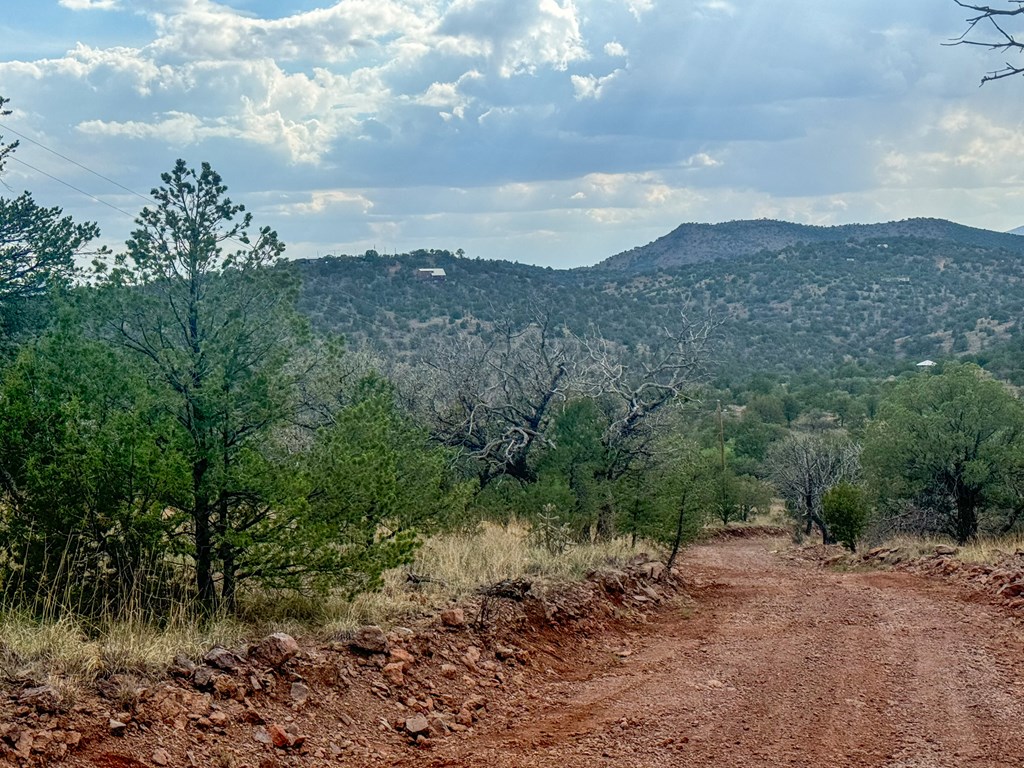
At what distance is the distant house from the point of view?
2680 inches

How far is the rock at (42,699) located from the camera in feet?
15.9

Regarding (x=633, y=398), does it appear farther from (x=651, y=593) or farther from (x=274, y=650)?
(x=274, y=650)

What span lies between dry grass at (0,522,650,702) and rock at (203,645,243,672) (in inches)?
6.2

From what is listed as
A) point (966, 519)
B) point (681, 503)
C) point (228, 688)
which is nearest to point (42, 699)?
point (228, 688)

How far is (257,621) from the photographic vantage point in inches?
283

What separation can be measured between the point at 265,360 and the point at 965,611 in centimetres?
817

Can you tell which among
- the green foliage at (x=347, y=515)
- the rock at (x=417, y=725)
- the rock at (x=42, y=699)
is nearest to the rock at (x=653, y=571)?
the green foliage at (x=347, y=515)

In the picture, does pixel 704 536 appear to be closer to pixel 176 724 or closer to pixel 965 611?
pixel 965 611

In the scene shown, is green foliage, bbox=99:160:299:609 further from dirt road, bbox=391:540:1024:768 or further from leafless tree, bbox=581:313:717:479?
leafless tree, bbox=581:313:717:479

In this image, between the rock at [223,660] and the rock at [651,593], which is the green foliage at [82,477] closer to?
the rock at [223,660]

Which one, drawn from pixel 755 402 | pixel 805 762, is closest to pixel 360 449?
pixel 805 762

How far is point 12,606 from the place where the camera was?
625cm

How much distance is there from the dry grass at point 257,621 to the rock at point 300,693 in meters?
0.69

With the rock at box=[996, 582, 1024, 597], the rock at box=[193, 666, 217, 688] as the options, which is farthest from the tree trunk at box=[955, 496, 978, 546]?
the rock at box=[193, 666, 217, 688]
